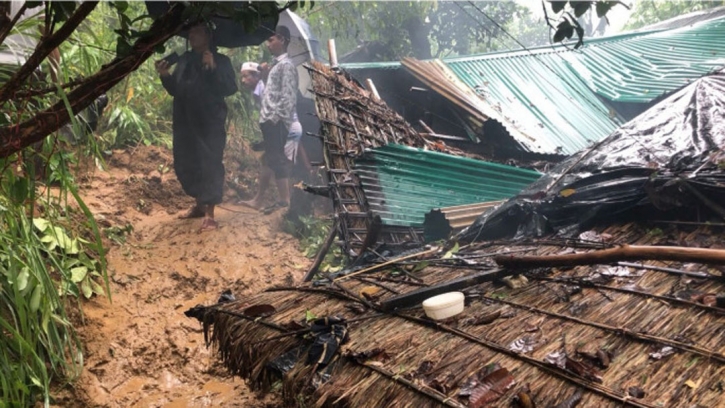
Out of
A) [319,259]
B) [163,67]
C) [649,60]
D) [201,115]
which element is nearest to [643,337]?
[319,259]

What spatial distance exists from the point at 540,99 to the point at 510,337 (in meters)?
7.16

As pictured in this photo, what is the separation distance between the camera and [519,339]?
251cm

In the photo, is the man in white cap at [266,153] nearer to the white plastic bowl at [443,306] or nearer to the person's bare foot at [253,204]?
the person's bare foot at [253,204]

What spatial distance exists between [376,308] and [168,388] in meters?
2.89

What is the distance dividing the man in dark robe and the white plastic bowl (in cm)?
454

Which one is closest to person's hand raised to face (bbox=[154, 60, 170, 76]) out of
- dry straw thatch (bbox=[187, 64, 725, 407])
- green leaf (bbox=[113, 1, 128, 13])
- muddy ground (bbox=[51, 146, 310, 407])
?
muddy ground (bbox=[51, 146, 310, 407])

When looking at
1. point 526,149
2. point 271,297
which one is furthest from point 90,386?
point 526,149

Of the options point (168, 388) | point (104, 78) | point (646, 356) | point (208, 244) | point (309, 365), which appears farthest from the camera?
point (208, 244)

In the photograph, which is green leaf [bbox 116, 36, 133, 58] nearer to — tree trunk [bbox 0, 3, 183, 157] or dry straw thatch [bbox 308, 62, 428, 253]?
tree trunk [bbox 0, 3, 183, 157]

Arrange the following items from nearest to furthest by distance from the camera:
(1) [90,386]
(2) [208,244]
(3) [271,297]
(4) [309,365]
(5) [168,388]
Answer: (4) [309,365] < (3) [271,297] < (1) [90,386] < (5) [168,388] < (2) [208,244]

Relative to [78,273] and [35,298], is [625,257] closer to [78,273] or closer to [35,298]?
[35,298]

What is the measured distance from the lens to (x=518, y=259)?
312 cm

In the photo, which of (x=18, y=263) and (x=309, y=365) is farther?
(x=18, y=263)

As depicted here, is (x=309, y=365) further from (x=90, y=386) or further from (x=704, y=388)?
(x=90, y=386)
